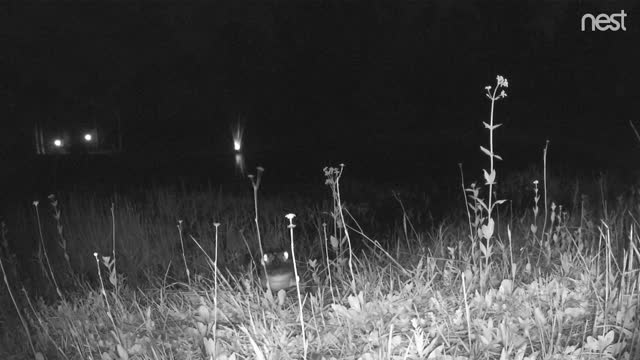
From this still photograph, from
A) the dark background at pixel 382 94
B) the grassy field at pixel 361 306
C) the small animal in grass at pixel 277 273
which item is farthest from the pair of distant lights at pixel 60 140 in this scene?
the small animal in grass at pixel 277 273

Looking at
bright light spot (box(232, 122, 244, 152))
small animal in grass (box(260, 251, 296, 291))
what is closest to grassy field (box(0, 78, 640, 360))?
small animal in grass (box(260, 251, 296, 291))

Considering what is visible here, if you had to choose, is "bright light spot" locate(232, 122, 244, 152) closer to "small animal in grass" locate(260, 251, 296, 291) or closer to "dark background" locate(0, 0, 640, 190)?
"dark background" locate(0, 0, 640, 190)

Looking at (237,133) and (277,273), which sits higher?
(237,133)

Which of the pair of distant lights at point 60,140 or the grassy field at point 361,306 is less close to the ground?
the pair of distant lights at point 60,140

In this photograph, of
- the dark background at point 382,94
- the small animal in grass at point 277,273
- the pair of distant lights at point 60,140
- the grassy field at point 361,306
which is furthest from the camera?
the pair of distant lights at point 60,140

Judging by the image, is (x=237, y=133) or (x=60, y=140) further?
(x=60, y=140)

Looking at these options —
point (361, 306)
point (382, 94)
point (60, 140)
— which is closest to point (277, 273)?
point (361, 306)

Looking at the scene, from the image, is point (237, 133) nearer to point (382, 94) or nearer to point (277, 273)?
point (382, 94)

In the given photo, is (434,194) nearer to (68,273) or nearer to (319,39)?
(68,273)

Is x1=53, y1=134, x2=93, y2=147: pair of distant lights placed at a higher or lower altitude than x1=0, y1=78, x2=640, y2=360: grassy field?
higher

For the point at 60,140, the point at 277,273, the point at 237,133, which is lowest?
the point at 277,273

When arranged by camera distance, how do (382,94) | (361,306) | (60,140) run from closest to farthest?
(361,306) → (382,94) → (60,140)

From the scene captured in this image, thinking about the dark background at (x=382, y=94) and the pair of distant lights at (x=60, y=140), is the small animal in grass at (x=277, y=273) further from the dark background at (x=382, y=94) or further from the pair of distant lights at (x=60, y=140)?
the pair of distant lights at (x=60, y=140)

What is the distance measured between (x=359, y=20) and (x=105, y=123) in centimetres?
2767
